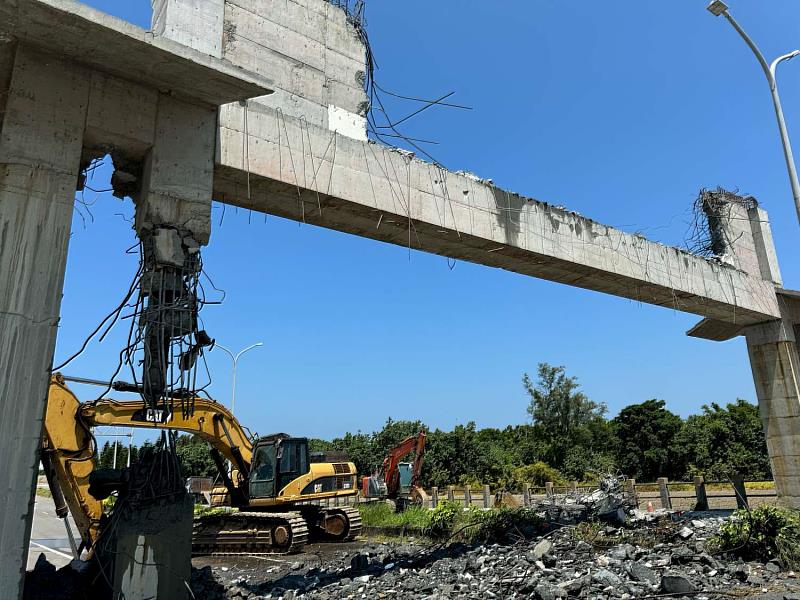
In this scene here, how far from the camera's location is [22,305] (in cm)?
482

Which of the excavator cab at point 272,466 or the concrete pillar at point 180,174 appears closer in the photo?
the concrete pillar at point 180,174

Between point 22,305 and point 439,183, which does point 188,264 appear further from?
point 439,183

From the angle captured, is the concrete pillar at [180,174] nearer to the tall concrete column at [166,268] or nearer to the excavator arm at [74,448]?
the tall concrete column at [166,268]

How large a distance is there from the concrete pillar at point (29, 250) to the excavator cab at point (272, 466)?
35.4 ft

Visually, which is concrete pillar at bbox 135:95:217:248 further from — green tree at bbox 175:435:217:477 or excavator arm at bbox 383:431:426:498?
green tree at bbox 175:435:217:477

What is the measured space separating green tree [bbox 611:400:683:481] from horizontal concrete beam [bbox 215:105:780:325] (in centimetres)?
2030

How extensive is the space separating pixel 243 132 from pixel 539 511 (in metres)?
9.71

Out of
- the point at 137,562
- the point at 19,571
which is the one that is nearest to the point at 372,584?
the point at 137,562

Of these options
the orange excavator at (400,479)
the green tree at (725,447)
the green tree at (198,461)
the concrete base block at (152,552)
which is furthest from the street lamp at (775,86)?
the green tree at (198,461)

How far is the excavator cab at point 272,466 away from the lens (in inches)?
601

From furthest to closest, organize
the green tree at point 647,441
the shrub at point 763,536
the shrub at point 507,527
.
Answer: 1. the green tree at point 647,441
2. the shrub at point 507,527
3. the shrub at point 763,536

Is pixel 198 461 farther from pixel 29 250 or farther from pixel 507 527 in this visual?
pixel 29 250

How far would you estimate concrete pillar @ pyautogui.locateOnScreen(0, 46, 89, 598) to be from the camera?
4.58 meters

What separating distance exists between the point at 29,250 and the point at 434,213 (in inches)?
185
